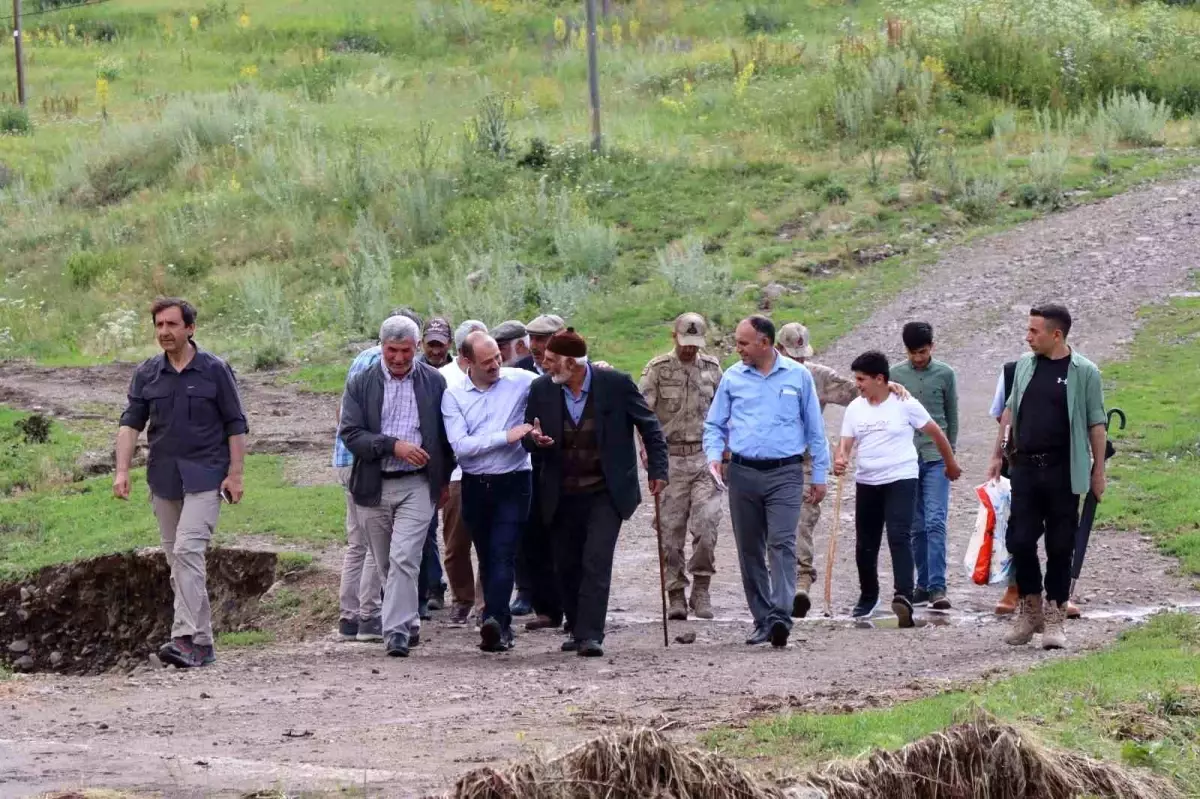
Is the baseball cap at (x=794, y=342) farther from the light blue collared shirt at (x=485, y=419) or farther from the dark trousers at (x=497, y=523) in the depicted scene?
the dark trousers at (x=497, y=523)

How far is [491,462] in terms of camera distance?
11102 mm

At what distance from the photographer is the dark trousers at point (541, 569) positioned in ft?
39.4

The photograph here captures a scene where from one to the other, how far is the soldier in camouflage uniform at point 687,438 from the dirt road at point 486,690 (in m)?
0.59

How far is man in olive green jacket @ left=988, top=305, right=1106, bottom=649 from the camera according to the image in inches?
397

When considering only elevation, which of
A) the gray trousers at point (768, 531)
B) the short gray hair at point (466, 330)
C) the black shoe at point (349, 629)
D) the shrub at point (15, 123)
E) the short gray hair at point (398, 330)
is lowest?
the black shoe at point (349, 629)

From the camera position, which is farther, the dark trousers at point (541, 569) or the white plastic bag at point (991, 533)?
the dark trousers at point (541, 569)

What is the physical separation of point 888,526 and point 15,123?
117ft

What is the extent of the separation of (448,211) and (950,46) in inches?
402

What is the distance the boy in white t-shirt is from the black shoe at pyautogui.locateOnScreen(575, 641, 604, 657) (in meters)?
1.98

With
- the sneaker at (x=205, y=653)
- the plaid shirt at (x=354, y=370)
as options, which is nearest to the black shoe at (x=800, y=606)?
the plaid shirt at (x=354, y=370)

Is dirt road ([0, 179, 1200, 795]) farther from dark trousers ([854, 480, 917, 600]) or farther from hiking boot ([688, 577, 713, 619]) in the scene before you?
dark trousers ([854, 480, 917, 600])

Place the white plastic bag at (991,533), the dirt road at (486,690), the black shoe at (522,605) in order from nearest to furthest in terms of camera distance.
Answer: the dirt road at (486,690) < the white plastic bag at (991,533) < the black shoe at (522,605)

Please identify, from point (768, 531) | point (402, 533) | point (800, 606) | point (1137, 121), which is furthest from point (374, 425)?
point (1137, 121)

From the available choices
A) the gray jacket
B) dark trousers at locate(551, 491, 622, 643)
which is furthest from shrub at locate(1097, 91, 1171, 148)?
the gray jacket
